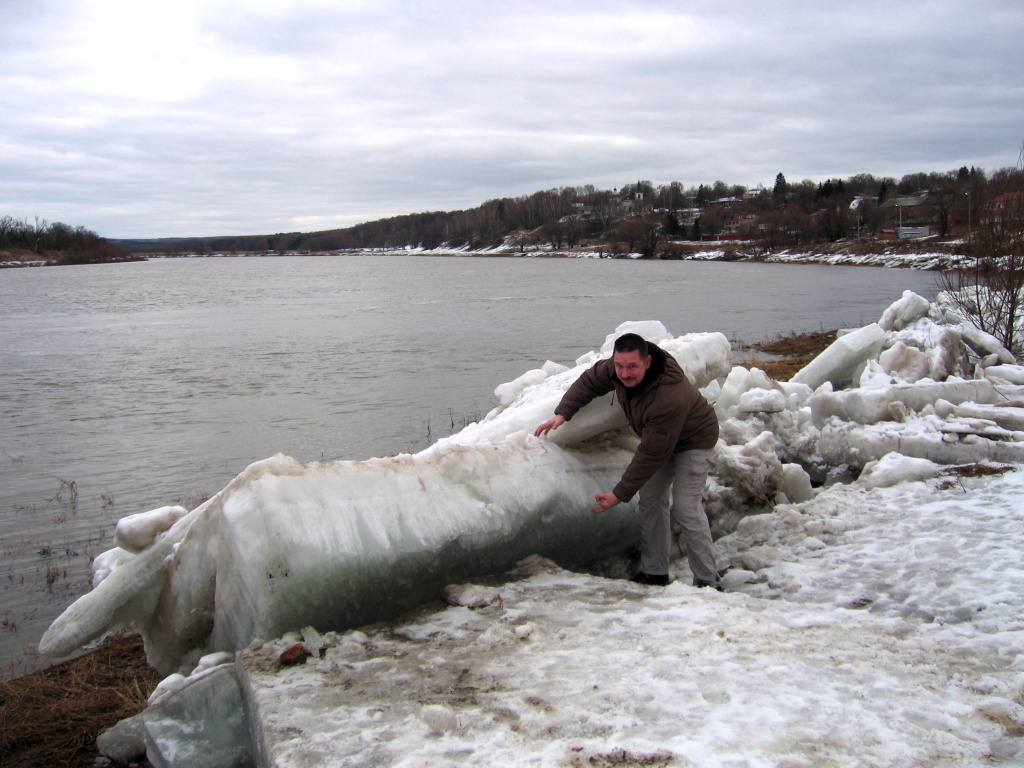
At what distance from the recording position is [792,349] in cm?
2144

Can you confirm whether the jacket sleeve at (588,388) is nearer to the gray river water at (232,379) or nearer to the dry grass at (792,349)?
the gray river water at (232,379)

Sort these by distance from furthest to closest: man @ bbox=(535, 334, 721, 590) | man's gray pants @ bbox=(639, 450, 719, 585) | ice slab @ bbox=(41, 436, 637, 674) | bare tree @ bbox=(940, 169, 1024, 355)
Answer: bare tree @ bbox=(940, 169, 1024, 355) → man's gray pants @ bbox=(639, 450, 719, 585) → man @ bbox=(535, 334, 721, 590) → ice slab @ bbox=(41, 436, 637, 674)

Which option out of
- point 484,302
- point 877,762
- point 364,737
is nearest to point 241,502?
point 364,737

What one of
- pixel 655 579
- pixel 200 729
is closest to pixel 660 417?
pixel 655 579

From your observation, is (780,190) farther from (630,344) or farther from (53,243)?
(630,344)

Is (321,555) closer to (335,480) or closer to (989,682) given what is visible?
(335,480)

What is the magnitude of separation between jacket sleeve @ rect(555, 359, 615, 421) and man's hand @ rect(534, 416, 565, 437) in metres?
0.03

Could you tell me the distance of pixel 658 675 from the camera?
3.59 meters

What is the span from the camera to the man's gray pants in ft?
17.5

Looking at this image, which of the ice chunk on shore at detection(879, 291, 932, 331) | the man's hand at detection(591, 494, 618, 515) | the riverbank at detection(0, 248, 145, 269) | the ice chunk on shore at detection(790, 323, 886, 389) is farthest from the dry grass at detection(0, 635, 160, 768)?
the riverbank at detection(0, 248, 145, 269)

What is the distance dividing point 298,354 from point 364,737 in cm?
2207

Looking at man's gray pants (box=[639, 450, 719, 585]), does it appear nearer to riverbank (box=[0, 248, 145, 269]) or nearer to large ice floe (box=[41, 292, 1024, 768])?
large ice floe (box=[41, 292, 1024, 768])

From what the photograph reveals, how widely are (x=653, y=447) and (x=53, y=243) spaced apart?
156 meters

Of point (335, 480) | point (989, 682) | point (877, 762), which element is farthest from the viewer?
point (335, 480)
